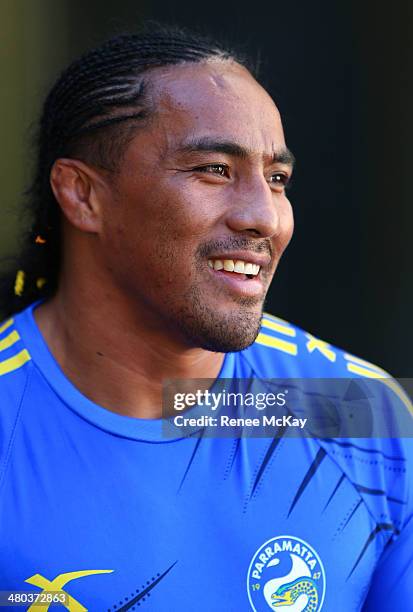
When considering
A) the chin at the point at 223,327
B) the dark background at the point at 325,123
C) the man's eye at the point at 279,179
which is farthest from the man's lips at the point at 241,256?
the dark background at the point at 325,123

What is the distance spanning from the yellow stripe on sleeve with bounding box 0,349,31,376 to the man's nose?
63cm

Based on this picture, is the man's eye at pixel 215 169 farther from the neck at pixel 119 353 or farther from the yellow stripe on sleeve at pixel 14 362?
the yellow stripe on sleeve at pixel 14 362

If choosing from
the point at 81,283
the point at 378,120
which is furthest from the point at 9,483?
the point at 378,120

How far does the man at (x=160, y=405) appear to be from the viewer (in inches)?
78.2

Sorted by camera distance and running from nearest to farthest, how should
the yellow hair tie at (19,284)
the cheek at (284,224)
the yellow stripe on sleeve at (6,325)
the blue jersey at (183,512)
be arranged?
the blue jersey at (183,512) → the cheek at (284,224) → the yellow stripe on sleeve at (6,325) → the yellow hair tie at (19,284)

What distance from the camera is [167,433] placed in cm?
215

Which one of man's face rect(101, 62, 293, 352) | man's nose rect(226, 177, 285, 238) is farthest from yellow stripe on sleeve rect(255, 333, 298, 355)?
man's nose rect(226, 177, 285, 238)

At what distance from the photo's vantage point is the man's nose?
205cm

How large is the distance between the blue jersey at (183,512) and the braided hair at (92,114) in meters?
0.38

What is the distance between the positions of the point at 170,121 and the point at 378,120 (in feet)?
6.21

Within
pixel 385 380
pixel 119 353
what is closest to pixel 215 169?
pixel 119 353

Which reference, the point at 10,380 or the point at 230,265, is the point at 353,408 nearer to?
the point at 230,265

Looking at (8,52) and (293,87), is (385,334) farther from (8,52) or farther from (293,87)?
(8,52)

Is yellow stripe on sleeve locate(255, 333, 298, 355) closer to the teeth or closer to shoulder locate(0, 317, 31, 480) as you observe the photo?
the teeth
